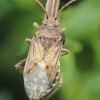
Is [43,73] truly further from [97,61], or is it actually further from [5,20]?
[5,20]

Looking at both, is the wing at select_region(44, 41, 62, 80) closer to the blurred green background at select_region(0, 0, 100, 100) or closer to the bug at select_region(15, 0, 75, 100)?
the bug at select_region(15, 0, 75, 100)

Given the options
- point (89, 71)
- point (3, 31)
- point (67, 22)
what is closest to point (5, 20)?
point (3, 31)

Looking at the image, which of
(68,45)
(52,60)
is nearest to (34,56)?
(52,60)

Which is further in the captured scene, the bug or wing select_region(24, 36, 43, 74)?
wing select_region(24, 36, 43, 74)

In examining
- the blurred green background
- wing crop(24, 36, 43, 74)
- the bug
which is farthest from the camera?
the blurred green background

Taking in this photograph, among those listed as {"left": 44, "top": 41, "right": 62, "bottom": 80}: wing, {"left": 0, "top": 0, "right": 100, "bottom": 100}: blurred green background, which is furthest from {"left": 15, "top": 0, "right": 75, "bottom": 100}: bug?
{"left": 0, "top": 0, "right": 100, "bottom": 100}: blurred green background

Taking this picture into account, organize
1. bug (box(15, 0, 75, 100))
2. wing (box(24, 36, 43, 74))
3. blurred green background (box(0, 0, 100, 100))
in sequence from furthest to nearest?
blurred green background (box(0, 0, 100, 100))
wing (box(24, 36, 43, 74))
bug (box(15, 0, 75, 100))
